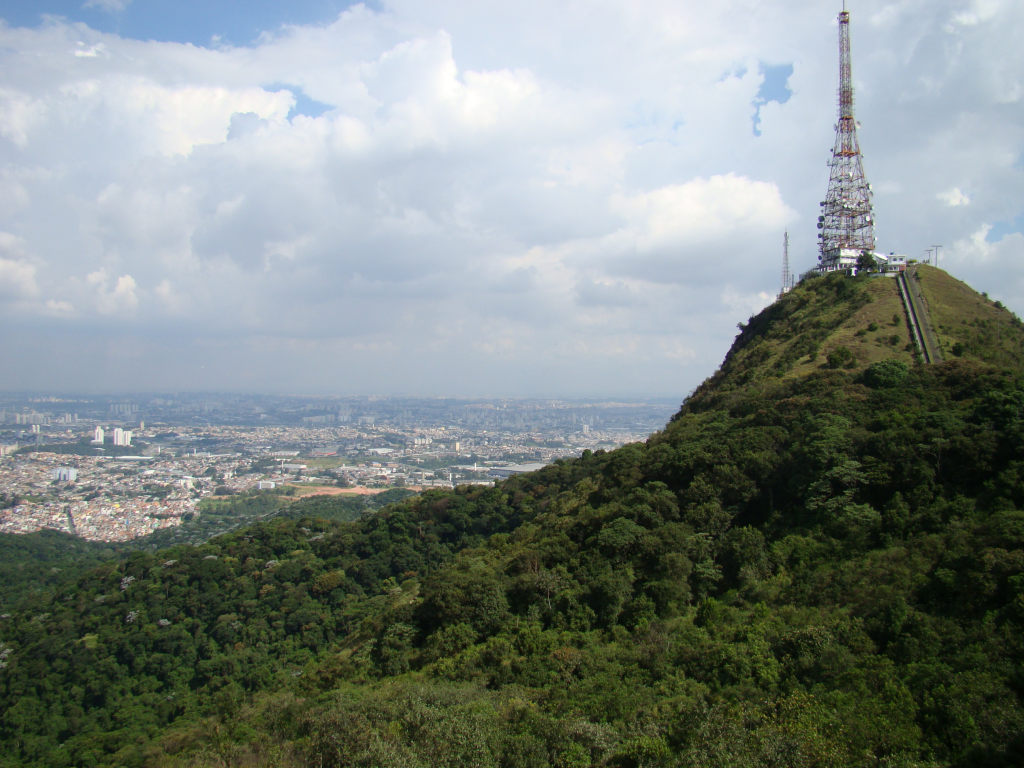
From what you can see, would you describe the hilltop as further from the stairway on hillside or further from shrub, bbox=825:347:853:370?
the stairway on hillside

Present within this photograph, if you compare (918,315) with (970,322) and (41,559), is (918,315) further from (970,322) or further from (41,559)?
(41,559)

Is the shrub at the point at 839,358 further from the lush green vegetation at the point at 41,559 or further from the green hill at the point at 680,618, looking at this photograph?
the lush green vegetation at the point at 41,559

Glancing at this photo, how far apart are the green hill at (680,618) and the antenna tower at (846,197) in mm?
2774

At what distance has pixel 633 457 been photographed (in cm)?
2762

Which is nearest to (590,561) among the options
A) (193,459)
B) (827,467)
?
(827,467)

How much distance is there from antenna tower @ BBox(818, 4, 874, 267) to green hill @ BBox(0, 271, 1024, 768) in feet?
9.10

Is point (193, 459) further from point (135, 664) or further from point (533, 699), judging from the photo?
point (533, 699)

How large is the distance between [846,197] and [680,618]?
29883 mm

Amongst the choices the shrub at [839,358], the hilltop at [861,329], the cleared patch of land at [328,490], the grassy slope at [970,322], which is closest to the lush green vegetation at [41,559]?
the cleared patch of land at [328,490]

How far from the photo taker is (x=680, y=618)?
16.1 m

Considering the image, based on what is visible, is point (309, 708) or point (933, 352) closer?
point (309, 708)

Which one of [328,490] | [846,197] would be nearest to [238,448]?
[328,490]

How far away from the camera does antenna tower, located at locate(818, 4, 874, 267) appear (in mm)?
34438

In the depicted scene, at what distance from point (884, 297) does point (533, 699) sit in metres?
29.3
